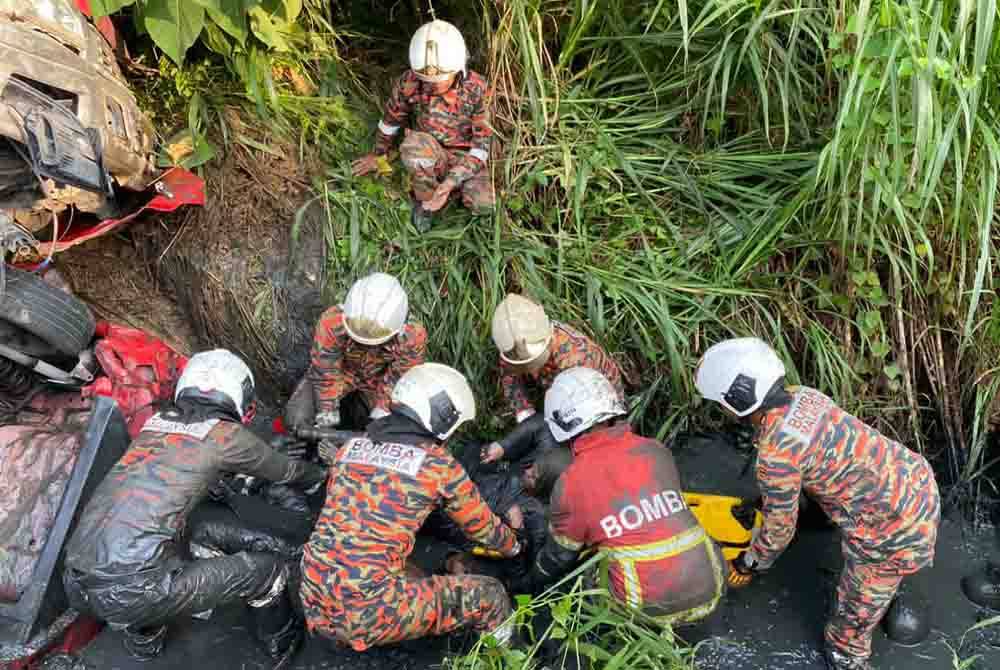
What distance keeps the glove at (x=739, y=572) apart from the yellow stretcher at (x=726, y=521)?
3 cm

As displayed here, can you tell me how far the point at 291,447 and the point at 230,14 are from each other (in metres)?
2.37

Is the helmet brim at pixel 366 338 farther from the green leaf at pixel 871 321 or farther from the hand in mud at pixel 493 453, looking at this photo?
the green leaf at pixel 871 321

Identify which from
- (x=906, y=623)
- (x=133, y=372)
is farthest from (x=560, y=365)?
(x=133, y=372)

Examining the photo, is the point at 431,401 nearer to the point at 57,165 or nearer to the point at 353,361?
the point at 353,361

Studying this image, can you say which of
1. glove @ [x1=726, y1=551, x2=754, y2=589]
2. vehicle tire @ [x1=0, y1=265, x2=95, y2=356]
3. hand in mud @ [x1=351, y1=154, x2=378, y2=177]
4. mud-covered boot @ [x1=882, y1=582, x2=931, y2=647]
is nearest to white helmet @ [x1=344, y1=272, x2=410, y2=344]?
hand in mud @ [x1=351, y1=154, x2=378, y2=177]

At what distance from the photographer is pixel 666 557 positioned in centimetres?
298

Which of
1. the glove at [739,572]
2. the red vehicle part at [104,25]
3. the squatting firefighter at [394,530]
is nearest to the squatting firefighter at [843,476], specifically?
the glove at [739,572]

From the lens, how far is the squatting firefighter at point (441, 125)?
4.36 m

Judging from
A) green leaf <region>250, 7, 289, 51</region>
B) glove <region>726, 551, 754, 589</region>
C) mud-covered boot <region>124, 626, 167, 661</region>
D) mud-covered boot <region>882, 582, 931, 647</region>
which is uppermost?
green leaf <region>250, 7, 289, 51</region>

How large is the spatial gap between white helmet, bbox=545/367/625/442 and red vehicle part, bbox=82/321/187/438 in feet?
7.79

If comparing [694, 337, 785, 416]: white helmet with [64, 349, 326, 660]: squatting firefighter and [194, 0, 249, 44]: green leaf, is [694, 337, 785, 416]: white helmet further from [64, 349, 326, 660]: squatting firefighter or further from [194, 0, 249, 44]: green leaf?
[194, 0, 249, 44]: green leaf

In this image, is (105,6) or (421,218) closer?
(105,6)

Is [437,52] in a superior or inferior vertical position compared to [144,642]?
superior

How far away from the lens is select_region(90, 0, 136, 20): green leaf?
3593 millimetres
